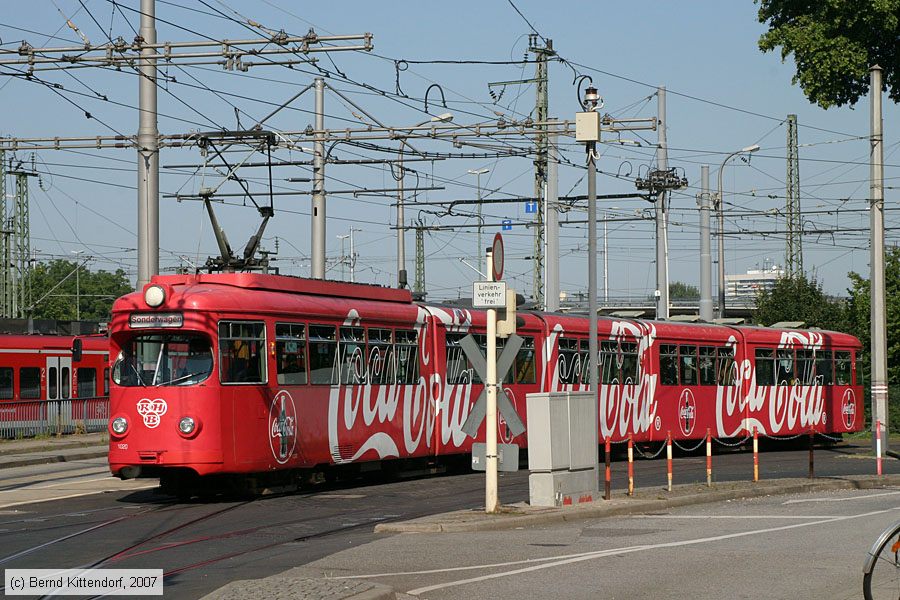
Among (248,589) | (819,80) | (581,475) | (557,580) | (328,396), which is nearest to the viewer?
(248,589)

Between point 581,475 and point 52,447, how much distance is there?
18177 mm

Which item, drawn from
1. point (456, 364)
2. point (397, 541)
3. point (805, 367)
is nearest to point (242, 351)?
point (397, 541)

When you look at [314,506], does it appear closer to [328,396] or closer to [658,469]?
[328,396]

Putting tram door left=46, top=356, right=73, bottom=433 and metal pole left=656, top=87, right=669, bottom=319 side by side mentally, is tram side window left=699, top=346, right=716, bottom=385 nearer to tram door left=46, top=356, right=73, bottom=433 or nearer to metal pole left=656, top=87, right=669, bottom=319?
metal pole left=656, top=87, right=669, bottom=319

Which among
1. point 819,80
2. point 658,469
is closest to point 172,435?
point 658,469

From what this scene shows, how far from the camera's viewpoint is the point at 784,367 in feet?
118

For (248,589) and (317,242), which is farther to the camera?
(317,242)

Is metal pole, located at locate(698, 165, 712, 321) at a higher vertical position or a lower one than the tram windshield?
higher

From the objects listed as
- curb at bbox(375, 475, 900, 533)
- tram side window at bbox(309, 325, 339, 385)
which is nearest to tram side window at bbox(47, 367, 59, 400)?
tram side window at bbox(309, 325, 339, 385)

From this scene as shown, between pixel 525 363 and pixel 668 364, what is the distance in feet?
20.2

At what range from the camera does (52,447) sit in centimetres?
3253

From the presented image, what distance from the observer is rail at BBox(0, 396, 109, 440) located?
114 ft

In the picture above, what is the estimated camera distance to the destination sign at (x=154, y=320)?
1919 centimetres

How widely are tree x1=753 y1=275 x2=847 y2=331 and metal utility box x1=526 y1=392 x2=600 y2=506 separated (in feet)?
112
